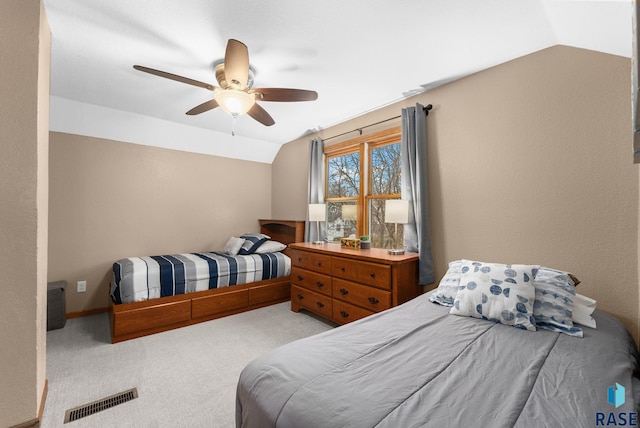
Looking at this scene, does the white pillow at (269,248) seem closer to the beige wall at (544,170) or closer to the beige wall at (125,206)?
the beige wall at (125,206)

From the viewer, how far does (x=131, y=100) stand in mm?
→ 3049

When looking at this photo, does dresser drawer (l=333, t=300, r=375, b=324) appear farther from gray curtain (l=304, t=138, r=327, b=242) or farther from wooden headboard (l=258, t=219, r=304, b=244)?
wooden headboard (l=258, t=219, r=304, b=244)

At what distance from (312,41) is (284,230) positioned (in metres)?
3.12

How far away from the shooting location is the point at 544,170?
201 cm

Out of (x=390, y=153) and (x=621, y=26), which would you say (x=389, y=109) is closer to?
(x=390, y=153)

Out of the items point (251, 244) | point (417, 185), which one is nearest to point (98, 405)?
point (251, 244)

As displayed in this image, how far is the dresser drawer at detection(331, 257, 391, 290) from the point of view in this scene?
7.86 feet

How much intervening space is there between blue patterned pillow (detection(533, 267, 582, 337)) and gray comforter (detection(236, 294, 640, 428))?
0.07 m

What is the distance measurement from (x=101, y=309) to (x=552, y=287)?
15.4 feet

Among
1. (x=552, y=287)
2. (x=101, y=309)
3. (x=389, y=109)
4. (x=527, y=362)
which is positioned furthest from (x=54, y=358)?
(x=389, y=109)

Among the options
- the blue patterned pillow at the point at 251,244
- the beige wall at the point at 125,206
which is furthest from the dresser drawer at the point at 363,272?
the beige wall at the point at 125,206

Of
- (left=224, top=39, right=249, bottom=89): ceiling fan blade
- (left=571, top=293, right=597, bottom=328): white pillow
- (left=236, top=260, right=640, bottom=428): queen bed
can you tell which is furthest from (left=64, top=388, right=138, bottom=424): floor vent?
(left=571, top=293, right=597, bottom=328): white pillow

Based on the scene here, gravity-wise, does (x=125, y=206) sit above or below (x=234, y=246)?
above

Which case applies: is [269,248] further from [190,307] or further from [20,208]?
[20,208]
